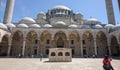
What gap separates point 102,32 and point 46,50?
418 inches

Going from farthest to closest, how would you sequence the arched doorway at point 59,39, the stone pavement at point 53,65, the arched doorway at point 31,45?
the arched doorway at point 59,39 → the arched doorway at point 31,45 → the stone pavement at point 53,65

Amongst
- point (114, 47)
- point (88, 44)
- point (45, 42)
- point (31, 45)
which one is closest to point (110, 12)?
point (114, 47)

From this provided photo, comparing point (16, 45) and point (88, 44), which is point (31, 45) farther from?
point (88, 44)

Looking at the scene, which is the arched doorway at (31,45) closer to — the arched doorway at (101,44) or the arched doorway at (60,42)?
the arched doorway at (60,42)

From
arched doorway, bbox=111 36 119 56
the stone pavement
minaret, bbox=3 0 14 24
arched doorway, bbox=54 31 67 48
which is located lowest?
the stone pavement

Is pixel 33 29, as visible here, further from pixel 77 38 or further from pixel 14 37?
pixel 77 38

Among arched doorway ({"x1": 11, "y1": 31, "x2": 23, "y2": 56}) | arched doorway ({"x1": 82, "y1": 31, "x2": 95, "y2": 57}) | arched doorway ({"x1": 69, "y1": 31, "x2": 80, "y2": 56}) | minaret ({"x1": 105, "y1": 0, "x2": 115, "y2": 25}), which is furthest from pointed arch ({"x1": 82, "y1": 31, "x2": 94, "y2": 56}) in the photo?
arched doorway ({"x1": 11, "y1": 31, "x2": 23, "y2": 56})

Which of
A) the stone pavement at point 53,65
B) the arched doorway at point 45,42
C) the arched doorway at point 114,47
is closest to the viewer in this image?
the stone pavement at point 53,65

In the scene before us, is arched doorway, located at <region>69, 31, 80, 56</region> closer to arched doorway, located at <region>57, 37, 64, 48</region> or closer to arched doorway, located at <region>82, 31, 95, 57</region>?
arched doorway, located at <region>82, 31, 95, 57</region>

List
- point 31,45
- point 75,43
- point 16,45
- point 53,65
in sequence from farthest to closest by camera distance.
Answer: point 75,43 → point 31,45 → point 16,45 → point 53,65

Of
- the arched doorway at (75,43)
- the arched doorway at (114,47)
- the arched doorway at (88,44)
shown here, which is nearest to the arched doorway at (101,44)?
the arched doorway at (114,47)

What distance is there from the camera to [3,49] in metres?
21.0

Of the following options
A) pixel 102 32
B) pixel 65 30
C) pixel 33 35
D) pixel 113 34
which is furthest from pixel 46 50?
pixel 113 34

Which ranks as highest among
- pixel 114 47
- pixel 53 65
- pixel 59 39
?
pixel 59 39
